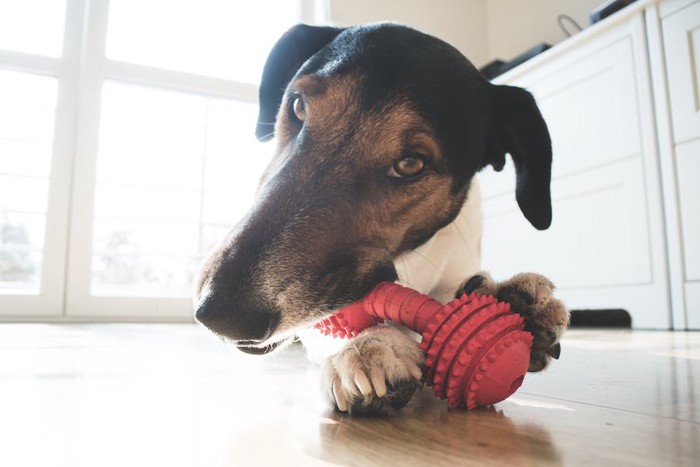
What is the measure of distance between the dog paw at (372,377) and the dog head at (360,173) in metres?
0.13

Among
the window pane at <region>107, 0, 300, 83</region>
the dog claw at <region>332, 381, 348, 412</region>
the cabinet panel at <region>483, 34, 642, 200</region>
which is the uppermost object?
the window pane at <region>107, 0, 300, 83</region>

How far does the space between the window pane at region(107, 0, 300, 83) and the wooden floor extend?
11.9 ft

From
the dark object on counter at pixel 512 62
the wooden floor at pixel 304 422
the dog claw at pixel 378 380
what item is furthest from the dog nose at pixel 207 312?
the dark object on counter at pixel 512 62

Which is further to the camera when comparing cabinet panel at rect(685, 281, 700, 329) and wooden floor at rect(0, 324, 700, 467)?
cabinet panel at rect(685, 281, 700, 329)

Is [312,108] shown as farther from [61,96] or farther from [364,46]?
[61,96]

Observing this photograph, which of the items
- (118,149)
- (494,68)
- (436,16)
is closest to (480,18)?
(436,16)

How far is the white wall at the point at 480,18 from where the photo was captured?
183 inches

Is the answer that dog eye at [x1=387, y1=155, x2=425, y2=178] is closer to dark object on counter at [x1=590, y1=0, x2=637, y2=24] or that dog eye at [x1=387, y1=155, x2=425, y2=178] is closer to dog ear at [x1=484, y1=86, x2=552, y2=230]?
dog ear at [x1=484, y1=86, x2=552, y2=230]

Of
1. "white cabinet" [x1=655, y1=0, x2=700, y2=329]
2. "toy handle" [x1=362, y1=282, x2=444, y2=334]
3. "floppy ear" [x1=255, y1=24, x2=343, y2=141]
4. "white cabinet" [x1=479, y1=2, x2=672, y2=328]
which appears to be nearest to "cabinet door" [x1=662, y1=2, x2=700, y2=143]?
"white cabinet" [x1=655, y1=0, x2=700, y2=329]

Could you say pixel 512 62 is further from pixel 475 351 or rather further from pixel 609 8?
pixel 475 351

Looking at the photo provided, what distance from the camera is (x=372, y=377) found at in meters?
0.77

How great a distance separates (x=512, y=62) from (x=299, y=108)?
328cm

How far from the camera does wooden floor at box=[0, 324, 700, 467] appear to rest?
553 mm

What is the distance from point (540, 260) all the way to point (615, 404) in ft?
9.53
